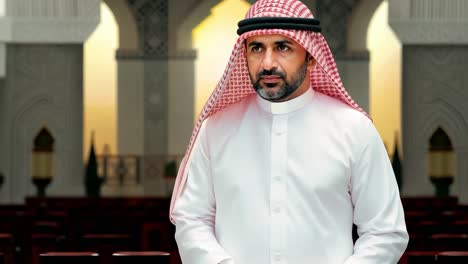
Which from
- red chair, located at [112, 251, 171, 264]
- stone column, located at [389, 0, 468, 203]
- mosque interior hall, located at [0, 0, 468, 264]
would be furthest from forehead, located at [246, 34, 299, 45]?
stone column, located at [389, 0, 468, 203]

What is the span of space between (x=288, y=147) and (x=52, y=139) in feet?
50.3

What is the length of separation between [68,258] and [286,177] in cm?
296

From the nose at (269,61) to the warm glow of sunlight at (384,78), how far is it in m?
19.8

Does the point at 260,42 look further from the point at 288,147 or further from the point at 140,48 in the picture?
the point at 140,48

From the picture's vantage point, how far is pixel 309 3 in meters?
19.7

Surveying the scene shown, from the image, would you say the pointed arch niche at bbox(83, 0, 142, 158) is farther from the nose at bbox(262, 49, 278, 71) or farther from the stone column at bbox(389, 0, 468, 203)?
the nose at bbox(262, 49, 278, 71)

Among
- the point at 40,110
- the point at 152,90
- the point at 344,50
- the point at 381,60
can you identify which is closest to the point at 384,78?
the point at 381,60

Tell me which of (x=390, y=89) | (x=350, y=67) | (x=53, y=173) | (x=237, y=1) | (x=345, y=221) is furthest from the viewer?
(x=237, y=1)

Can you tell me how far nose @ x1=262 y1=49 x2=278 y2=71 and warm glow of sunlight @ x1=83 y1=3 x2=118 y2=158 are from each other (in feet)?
73.1

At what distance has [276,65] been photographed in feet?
8.73

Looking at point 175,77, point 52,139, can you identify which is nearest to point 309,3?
point 175,77

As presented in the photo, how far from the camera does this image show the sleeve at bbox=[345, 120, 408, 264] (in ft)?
8.64

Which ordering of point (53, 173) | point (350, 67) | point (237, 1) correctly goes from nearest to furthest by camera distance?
point (53, 173) < point (350, 67) < point (237, 1)

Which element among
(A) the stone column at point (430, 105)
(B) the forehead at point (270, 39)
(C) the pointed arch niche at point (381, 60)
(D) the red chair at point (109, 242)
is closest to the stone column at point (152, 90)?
(C) the pointed arch niche at point (381, 60)
